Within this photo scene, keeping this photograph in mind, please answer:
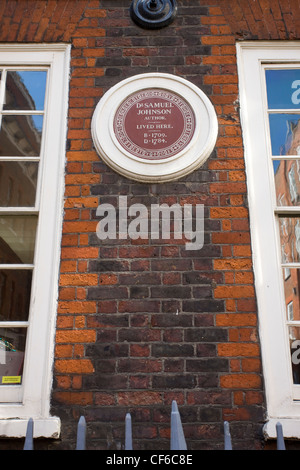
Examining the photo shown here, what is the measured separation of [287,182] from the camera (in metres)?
3.31

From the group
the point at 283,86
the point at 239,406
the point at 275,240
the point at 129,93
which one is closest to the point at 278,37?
the point at 283,86

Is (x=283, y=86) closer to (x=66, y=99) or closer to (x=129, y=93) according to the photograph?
(x=129, y=93)

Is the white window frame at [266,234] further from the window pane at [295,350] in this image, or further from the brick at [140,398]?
the brick at [140,398]

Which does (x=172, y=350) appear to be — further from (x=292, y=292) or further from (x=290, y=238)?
(x=290, y=238)

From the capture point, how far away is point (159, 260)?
303 cm

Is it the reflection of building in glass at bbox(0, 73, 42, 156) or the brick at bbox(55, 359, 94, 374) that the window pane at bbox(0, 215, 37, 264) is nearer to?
the reflection of building in glass at bbox(0, 73, 42, 156)

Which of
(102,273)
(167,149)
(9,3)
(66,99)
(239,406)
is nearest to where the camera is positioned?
(239,406)

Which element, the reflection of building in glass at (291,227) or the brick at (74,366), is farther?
the reflection of building in glass at (291,227)

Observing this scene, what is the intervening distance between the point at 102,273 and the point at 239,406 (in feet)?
3.82

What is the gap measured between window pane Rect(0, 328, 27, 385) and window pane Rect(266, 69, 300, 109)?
8.06 feet

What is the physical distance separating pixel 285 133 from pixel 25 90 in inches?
79.7

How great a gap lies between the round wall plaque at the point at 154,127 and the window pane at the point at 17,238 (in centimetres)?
72

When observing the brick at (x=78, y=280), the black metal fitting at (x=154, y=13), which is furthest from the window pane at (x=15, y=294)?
the black metal fitting at (x=154, y=13)

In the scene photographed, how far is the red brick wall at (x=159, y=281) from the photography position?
271 cm
